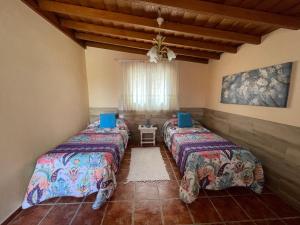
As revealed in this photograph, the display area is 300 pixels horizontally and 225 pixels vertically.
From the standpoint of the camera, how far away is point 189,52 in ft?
12.7

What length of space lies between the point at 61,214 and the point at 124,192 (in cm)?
81

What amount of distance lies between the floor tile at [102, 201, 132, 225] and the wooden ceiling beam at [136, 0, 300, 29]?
8.07 feet

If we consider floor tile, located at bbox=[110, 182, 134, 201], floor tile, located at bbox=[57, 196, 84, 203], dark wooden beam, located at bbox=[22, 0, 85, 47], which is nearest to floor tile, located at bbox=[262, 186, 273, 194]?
floor tile, located at bbox=[110, 182, 134, 201]

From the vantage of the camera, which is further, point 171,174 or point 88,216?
point 171,174

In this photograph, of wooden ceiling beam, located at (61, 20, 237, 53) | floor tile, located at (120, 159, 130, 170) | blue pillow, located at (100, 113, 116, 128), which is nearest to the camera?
wooden ceiling beam, located at (61, 20, 237, 53)

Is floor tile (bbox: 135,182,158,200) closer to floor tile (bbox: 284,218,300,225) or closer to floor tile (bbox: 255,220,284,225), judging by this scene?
floor tile (bbox: 255,220,284,225)

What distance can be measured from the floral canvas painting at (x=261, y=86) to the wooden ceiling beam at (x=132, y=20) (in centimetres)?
57

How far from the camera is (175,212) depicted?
6.59ft

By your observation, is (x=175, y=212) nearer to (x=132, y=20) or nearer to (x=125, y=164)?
(x=125, y=164)

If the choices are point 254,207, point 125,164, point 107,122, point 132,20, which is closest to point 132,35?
point 132,20

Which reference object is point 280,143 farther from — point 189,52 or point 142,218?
point 189,52

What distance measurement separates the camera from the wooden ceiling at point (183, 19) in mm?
1929

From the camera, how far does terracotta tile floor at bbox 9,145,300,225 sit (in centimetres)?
188

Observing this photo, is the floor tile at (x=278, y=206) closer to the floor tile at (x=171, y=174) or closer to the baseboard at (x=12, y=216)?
the floor tile at (x=171, y=174)
